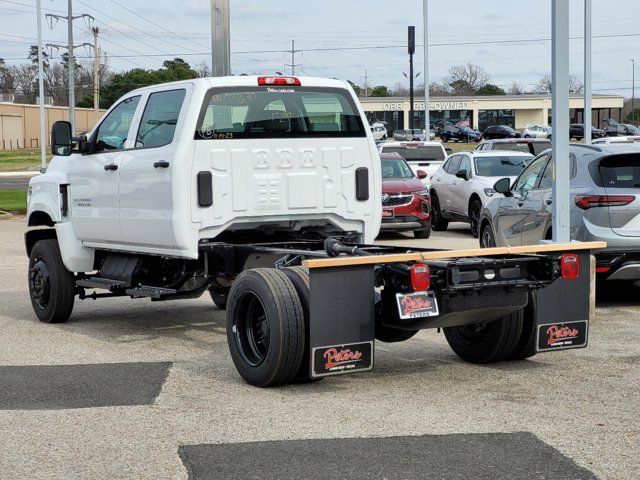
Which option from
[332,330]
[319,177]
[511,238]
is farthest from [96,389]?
[511,238]

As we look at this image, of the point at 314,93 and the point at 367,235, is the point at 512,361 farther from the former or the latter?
the point at 314,93

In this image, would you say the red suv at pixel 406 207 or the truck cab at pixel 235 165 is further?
the red suv at pixel 406 207

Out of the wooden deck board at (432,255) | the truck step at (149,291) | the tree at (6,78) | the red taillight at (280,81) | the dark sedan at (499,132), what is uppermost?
the tree at (6,78)

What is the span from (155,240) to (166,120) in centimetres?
106

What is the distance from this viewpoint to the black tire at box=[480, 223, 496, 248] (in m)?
14.2

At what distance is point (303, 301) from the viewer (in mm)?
7434

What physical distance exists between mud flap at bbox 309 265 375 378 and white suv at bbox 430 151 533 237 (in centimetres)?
1286

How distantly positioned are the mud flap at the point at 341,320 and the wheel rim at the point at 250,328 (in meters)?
0.71

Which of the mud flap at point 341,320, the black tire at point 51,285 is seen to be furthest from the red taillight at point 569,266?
the black tire at point 51,285

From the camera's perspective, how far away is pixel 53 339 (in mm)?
10102

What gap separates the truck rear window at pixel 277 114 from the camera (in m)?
9.15

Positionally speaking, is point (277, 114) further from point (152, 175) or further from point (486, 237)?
point (486, 237)

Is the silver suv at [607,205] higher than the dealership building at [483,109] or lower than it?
lower

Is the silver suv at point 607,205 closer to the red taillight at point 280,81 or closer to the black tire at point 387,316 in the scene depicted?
the red taillight at point 280,81
